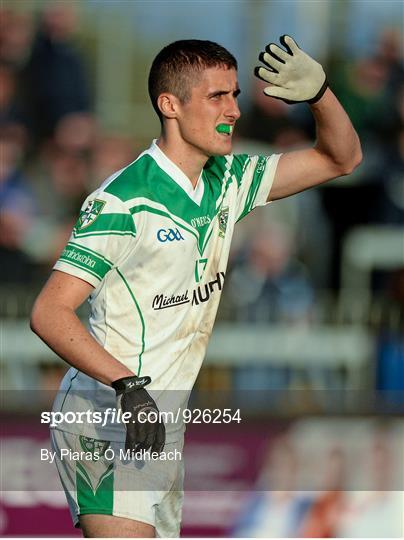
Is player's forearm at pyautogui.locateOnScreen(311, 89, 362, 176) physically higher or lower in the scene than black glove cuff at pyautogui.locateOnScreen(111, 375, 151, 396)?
higher

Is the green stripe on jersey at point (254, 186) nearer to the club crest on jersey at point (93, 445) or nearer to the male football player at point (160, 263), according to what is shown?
the male football player at point (160, 263)

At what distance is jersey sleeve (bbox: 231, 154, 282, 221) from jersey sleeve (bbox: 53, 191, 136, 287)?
0.76 m

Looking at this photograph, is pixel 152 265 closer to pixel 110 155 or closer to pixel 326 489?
pixel 326 489

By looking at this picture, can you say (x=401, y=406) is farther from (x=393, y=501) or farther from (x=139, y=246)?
(x=139, y=246)

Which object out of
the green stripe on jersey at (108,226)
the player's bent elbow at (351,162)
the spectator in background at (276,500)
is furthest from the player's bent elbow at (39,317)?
the spectator in background at (276,500)

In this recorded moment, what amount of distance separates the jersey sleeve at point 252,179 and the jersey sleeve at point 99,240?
0.76m

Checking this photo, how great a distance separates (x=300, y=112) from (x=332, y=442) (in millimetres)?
2698

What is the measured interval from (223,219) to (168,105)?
1.89 ft

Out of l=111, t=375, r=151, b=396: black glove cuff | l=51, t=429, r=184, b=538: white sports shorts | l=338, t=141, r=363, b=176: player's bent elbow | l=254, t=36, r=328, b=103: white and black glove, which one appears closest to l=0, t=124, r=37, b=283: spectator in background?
l=51, t=429, r=184, b=538: white sports shorts

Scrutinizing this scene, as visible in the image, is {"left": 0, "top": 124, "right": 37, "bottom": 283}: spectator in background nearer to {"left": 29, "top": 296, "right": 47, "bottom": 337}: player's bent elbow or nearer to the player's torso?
the player's torso

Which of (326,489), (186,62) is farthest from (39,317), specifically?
(326,489)

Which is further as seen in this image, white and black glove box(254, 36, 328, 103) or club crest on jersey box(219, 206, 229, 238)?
club crest on jersey box(219, 206, 229, 238)

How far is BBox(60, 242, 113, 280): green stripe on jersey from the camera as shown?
512 cm

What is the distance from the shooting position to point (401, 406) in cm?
908
